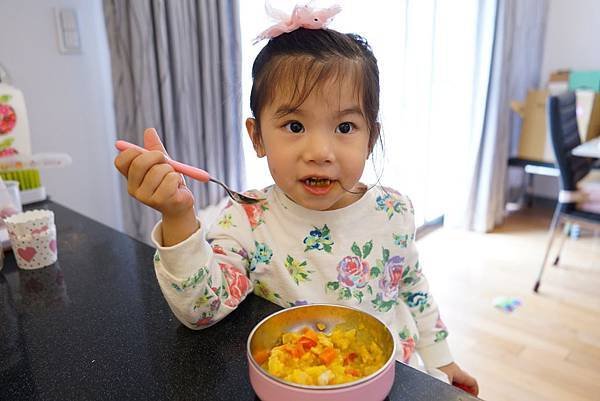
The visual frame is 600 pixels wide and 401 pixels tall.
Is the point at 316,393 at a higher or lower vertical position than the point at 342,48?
lower

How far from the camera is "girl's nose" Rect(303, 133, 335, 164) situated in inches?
26.2

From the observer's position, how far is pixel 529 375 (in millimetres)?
1733

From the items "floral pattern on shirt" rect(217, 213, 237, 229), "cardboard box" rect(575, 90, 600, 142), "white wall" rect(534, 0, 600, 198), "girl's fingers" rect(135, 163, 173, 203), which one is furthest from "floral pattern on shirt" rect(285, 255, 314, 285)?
"white wall" rect(534, 0, 600, 198)

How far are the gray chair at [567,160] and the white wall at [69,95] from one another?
5.80 feet

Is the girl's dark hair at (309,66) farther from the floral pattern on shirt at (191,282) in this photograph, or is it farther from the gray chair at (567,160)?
the gray chair at (567,160)

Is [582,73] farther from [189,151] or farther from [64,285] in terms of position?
[64,285]

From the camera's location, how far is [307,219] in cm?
81

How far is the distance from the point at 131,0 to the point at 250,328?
1024mm

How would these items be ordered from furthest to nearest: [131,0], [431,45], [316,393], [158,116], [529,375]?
[431,45], [529,375], [158,116], [131,0], [316,393]

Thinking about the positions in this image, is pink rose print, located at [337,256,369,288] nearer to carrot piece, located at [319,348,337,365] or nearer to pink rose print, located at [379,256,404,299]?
pink rose print, located at [379,256,404,299]

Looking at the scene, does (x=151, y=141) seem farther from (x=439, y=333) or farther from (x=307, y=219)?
(x=439, y=333)

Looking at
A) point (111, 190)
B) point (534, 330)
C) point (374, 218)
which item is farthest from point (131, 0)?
point (534, 330)

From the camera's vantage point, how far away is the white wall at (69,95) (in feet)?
3.93

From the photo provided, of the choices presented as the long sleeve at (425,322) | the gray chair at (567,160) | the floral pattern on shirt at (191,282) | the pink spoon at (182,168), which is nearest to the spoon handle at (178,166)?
the pink spoon at (182,168)
